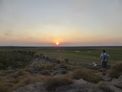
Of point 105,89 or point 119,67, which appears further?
point 119,67

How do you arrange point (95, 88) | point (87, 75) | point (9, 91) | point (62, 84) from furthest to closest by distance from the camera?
point (87, 75), point (9, 91), point (62, 84), point (95, 88)

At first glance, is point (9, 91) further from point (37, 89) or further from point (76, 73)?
point (76, 73)

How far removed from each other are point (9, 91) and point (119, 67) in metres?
8.95

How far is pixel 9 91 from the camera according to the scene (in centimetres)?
1570

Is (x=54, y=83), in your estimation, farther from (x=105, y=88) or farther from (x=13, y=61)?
(x=13, y=61)

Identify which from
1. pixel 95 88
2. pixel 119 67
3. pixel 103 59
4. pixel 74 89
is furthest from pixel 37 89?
pixel 103 59

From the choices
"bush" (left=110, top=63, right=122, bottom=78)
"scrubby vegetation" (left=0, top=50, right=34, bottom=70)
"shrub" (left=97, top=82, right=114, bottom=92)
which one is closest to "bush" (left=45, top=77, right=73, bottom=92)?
"shrub" (left=97, top=82, right=114, bottom=92)

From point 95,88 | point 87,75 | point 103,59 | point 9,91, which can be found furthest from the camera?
point 103,59

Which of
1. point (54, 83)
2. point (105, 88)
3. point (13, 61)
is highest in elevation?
point (54, 83)

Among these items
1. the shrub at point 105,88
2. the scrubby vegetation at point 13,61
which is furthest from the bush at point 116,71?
the scrubby vegetation at point 13,61

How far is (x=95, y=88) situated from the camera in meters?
13.4

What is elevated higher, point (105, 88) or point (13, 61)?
point (105, 88)

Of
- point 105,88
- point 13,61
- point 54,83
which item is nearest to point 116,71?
point 105,88

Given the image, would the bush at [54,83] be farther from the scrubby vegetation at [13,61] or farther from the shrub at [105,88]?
the scrubby vegetation at [13,61]
